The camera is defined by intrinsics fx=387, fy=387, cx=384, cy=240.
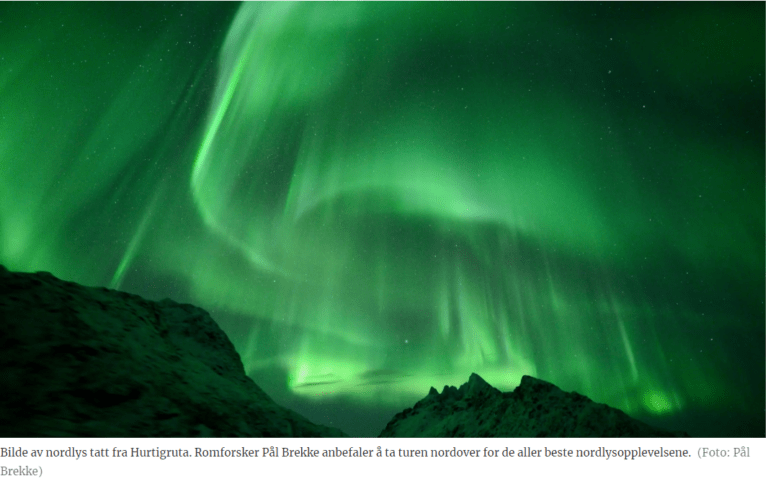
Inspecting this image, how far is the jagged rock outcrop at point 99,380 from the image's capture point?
15.0 metres

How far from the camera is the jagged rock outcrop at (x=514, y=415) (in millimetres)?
43375

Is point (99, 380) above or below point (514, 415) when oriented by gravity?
above

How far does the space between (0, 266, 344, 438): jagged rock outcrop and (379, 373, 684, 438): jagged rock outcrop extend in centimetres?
3605

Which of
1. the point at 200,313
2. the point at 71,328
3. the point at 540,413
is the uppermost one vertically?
the point at 200,313

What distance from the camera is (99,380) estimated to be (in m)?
17.8

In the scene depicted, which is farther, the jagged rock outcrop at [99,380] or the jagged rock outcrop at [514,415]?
the jagged rock outcrop at [514,415]

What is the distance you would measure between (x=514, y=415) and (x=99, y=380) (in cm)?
5110

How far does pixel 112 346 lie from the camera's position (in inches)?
838

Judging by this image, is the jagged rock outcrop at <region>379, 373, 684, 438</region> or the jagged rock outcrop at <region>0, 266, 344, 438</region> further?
the jagged rock outcrop at <region>379, 373, 684, 438</region>

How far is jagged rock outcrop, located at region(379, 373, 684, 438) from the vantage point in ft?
142

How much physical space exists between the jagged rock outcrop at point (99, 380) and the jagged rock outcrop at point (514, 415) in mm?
36052
